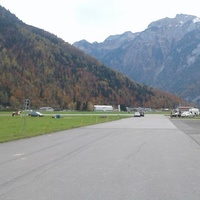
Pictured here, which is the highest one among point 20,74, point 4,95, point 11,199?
point 20,74

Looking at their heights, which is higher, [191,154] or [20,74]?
[20,74]

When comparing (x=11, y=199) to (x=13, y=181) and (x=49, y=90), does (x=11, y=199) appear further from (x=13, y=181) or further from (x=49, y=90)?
(x=49, y=90)

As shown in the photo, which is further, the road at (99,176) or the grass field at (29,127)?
the grass field at (29,127)

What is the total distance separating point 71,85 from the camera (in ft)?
636

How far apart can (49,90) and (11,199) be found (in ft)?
565

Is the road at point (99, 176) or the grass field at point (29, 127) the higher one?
the grass field at point (29, 127)

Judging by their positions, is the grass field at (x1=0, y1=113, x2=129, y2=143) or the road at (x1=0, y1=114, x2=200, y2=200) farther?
the grass field at (x1=0, y1=113, x2=129, y2=143)

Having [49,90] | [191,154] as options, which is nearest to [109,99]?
[49,90]

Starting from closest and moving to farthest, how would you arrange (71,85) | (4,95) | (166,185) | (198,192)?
(198,192) → (166,185) → (4,95) → (71,85)

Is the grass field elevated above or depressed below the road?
above

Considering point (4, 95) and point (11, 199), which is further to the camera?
point (4, 95)

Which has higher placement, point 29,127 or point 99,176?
point 29,127

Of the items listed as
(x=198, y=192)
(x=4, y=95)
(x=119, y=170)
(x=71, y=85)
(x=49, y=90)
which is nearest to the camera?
(x=198, y=192)

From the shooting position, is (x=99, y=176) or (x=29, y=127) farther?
(x=29, y=127)
